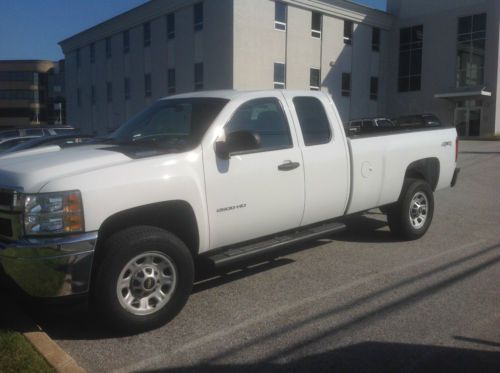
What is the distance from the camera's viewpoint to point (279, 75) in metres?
34.3

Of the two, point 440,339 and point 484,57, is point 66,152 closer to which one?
point 440,339

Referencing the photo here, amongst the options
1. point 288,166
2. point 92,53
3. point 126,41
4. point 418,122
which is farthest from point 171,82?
point 288,166

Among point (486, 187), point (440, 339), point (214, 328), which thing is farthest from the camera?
point (486, 187)

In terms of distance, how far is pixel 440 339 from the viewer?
3.97 meters

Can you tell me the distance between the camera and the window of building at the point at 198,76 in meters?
34.3

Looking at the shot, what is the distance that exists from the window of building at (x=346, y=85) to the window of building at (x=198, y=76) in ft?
37.7

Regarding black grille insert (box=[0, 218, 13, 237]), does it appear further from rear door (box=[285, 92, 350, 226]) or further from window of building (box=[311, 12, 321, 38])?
window of building (box=[311, 12, 321, 38])

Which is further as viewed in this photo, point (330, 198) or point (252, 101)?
point (330, 198)

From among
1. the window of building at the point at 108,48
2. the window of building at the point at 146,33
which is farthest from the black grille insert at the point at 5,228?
the window of building at the point at 108,48

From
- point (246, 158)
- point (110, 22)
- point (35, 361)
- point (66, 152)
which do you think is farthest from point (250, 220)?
point (110, 22)

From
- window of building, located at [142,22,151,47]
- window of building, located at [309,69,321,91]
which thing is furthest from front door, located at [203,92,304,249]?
window of building, located at [142,22,151,47]

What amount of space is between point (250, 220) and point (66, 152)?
1799 mm

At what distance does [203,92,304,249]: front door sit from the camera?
4.59 meters

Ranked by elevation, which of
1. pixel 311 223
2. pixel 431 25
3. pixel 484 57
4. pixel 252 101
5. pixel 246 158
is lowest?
pixel 311 223
